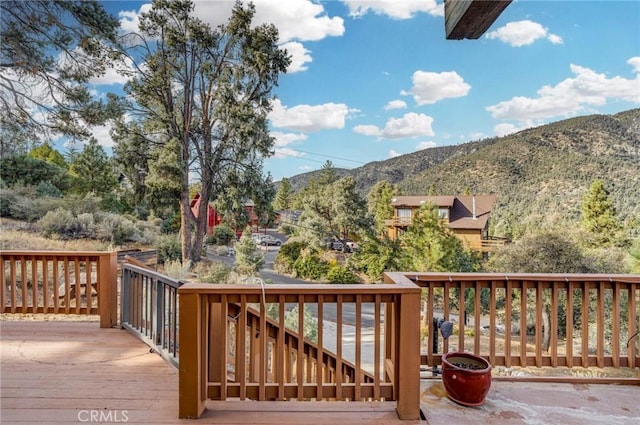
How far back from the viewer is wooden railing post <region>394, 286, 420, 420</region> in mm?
1858

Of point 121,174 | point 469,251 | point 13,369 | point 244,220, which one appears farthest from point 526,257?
point 121,174

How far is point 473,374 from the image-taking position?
203 centimetres

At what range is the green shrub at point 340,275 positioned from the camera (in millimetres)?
11531

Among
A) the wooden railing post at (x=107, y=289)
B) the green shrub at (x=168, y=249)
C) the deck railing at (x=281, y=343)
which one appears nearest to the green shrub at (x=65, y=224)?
the green shrub at (x=168, y=249)

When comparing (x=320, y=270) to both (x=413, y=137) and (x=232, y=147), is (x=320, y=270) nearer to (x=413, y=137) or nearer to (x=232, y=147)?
(x=232, y=147)

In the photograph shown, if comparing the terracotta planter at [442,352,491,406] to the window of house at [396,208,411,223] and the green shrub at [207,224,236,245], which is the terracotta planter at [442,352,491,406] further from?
the window of house at [396,208,411,223]

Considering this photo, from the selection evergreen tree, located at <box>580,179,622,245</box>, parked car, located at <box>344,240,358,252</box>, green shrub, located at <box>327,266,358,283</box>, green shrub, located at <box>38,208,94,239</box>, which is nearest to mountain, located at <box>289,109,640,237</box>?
evergreen tree, located at <box>580,179,622,245</box>

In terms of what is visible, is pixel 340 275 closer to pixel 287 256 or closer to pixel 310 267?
pixel 310 267

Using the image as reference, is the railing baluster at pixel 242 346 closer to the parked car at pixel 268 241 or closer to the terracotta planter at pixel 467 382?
the terracotta planter at pixel 467 382

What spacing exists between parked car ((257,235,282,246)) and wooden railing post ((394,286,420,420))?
362 inches

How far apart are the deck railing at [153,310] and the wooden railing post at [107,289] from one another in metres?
0.12

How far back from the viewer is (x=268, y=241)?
11.4 m

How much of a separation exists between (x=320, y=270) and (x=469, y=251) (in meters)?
5.04

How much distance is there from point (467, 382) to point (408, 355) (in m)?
0.48
